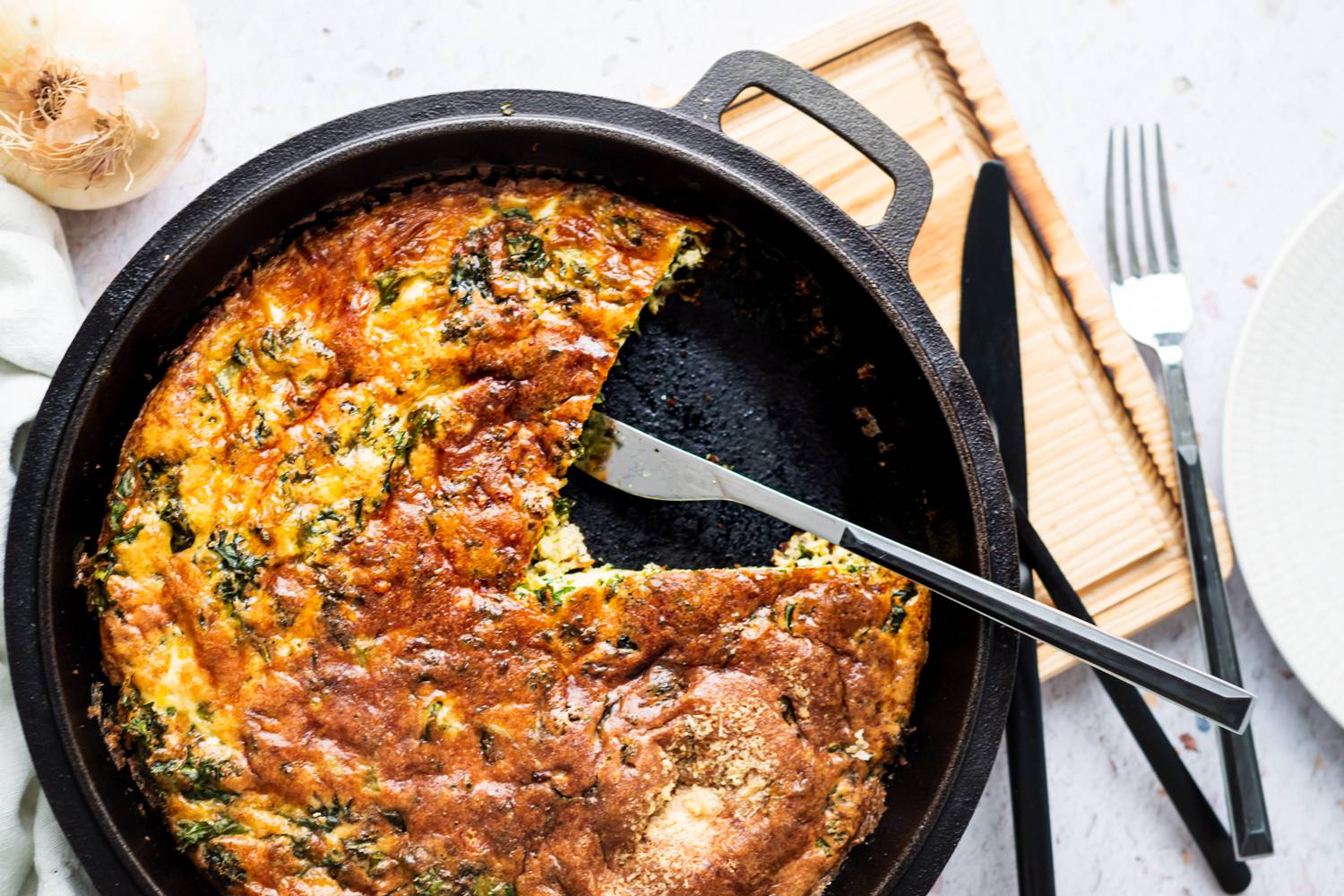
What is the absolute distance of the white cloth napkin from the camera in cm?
273

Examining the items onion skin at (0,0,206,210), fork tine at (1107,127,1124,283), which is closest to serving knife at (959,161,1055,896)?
fork tine at (1107,127,1124,283)

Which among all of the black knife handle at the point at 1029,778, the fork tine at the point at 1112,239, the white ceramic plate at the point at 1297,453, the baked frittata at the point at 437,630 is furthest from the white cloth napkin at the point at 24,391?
the white ceramic plate at the point at 1297,453

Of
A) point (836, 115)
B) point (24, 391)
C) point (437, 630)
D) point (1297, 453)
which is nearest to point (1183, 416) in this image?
point (1297, 453)

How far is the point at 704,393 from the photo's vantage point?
3016 millimetres

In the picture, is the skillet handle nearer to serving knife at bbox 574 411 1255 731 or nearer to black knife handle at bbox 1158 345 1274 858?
serving knife at bbox 574 411 1255 731

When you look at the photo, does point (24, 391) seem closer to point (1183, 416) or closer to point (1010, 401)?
point (1010, 401)

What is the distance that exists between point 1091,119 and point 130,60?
9.78 ft

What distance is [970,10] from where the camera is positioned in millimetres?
3492

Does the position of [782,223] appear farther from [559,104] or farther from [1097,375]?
[1097,375]

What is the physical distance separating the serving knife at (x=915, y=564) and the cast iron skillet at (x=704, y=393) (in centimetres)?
11

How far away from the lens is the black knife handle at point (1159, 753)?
2.97 m

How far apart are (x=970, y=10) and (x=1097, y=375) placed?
1.33 m

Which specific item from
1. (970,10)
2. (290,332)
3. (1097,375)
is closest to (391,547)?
(290,332)

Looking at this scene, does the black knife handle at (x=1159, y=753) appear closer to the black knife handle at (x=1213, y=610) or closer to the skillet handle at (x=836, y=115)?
the black knife handle at (x=1213, y=610)
